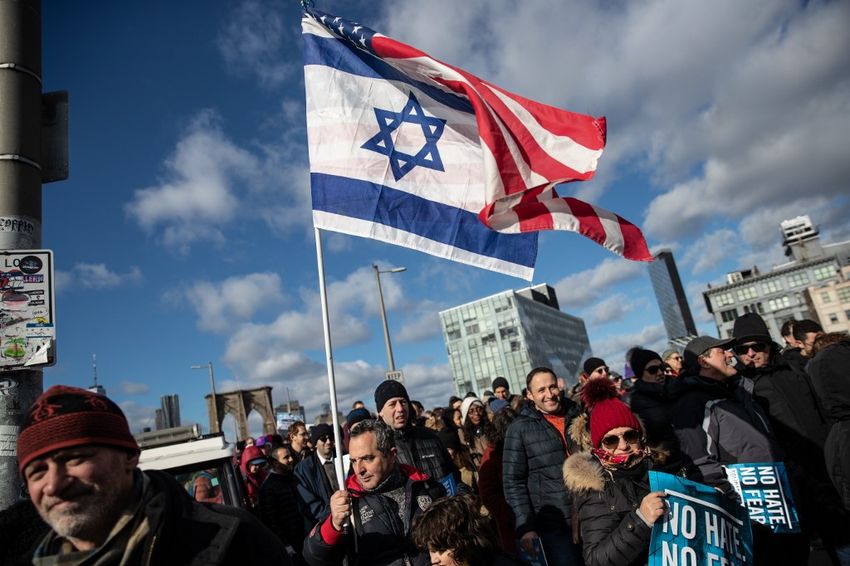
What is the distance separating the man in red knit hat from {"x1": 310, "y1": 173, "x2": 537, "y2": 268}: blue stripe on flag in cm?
266

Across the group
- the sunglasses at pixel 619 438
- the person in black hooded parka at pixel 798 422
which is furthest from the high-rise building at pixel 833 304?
the sunglasses at pixel 619 438

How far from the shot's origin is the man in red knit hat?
1.52 meters

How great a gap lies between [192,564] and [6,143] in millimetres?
2277

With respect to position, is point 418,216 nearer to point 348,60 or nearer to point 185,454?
point 348,60

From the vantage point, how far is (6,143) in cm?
259

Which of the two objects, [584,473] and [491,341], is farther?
[491,341]

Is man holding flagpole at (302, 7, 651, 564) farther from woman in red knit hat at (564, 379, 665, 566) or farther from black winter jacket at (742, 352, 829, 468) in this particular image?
black winter jacket at (742, 352, 829, 468)

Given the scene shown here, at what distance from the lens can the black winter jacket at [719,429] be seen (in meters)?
3.95

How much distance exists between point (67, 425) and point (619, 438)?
277cm

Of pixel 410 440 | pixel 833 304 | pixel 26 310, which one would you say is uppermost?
pixel 833 304

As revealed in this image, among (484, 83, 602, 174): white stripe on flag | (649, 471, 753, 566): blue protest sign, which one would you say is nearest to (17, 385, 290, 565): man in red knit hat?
(649, 471, 753, 566): blue protest sign

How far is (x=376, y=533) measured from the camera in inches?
120

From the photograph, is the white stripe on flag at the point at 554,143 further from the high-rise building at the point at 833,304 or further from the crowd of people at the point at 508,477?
the high-rise building at the point at 833,304

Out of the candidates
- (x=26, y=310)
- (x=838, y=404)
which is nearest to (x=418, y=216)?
(x=26, y=310)
